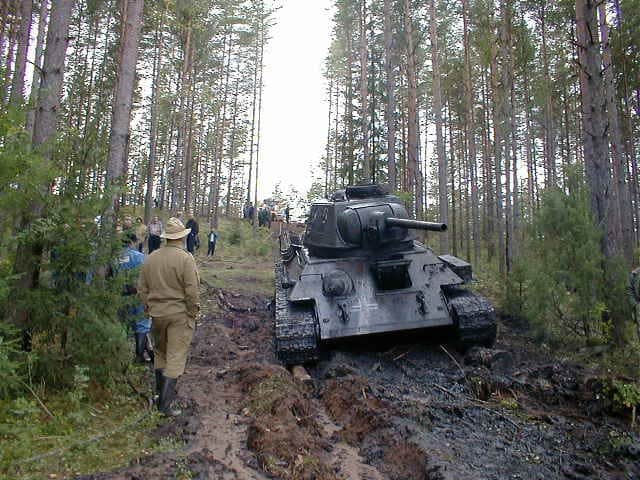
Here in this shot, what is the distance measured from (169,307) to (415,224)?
381 cm

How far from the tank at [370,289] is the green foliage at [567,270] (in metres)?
1.20

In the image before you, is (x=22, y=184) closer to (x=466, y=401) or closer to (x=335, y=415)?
(x=335, y=415)

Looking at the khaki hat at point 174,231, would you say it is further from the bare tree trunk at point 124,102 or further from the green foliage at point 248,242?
the green foliage at point 248,242

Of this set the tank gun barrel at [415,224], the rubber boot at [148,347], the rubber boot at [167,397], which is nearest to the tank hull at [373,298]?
the tank gun barrel at [415,224]

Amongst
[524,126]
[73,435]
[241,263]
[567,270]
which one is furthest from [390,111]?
[524,126]

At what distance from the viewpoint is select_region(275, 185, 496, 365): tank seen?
23.6 feet

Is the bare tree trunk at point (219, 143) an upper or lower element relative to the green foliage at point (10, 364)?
upper

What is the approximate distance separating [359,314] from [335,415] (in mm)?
2478

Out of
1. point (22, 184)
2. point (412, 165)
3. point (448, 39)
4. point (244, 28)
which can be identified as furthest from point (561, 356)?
point (244, 28)

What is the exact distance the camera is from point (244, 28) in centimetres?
2683

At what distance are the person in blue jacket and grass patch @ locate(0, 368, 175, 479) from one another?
962mm

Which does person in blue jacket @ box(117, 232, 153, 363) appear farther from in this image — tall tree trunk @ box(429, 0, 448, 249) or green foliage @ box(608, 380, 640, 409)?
tall tree trunk @ box(429, 0, 448, 249)

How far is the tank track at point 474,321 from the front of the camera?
7227mm

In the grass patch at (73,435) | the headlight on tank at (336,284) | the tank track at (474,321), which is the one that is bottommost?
the grass patch at (73,435)
